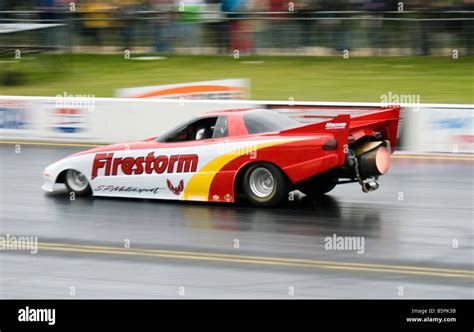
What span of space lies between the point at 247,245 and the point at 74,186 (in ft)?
13.0

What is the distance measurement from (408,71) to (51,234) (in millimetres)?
13110

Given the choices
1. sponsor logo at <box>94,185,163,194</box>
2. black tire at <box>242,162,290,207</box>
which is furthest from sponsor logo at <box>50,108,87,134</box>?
black tire at <box>242,162,290,207</box>

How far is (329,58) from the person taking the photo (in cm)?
2386

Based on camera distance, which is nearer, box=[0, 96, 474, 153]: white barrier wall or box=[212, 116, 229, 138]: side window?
box=[212, 116, 229, 138]: side window

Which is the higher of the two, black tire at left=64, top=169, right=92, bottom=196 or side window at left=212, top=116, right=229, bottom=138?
side window at left=212, top=116, right=229, bottom=138

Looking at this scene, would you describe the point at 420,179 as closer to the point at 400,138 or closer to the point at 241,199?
the point at 400,138

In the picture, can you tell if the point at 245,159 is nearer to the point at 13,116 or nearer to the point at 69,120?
the point at 69,120

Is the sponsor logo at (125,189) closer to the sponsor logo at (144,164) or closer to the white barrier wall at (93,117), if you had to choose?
the sponsor logo at (144,164)

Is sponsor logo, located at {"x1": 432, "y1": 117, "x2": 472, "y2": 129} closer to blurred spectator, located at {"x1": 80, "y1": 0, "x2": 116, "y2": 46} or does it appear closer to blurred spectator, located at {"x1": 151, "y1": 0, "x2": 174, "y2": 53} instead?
blurred spectator, located at {"x1": 151, "y1": 0, "x2": 174, "y2": 53}

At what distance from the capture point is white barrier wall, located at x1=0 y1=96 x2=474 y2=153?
1670cm
